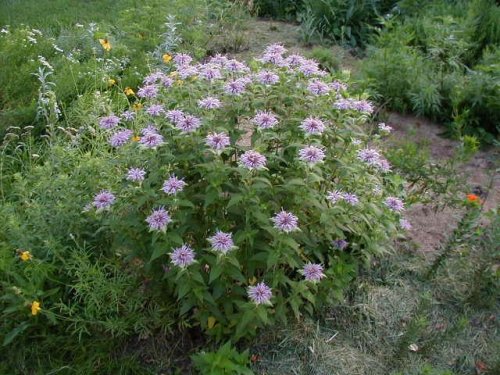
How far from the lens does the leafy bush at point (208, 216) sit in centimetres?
262

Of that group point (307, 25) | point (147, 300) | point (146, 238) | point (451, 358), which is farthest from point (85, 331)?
point (307, 25)

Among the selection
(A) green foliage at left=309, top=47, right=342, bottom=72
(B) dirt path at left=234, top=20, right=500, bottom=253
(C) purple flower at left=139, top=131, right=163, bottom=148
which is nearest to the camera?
(C) purple flower at left=139, top=131, right=163, bottom=148

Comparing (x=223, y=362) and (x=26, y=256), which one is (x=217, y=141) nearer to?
(x=223, y=362)

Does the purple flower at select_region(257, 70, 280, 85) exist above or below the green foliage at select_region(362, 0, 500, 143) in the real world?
above

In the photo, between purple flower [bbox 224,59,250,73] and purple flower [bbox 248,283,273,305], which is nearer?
purple flower [bbox 248,283,273,305]

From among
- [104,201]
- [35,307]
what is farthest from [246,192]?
[35,307]

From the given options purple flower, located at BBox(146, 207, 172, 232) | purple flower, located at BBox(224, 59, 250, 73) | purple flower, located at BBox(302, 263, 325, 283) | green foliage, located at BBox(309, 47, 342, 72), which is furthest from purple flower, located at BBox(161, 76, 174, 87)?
green foliage, located at BBox(309, 47, 342, 72)

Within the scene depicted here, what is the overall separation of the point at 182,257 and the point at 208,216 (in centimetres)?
37

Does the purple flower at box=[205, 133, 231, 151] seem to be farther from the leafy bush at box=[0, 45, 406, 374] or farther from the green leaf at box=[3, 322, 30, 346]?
the green leaf at box=[3, 322, 30, 346]

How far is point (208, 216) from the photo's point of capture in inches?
111

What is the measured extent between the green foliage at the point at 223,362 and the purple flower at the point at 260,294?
29 centimetres

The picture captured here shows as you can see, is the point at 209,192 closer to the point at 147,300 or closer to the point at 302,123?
the point at 302,123

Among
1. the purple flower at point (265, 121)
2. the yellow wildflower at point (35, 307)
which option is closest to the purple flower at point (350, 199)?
the purple flower at point (265, 121)

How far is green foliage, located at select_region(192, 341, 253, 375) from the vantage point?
2680 mm
